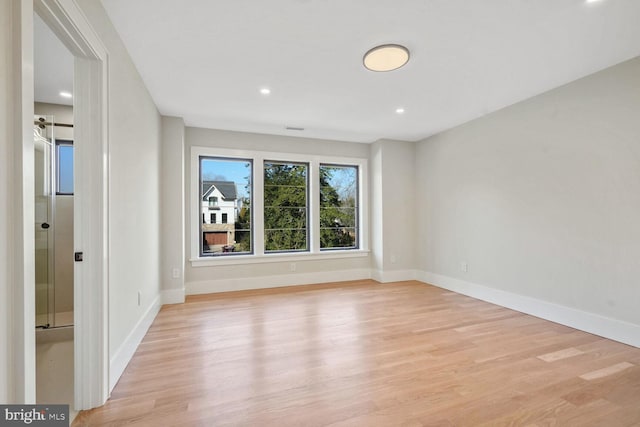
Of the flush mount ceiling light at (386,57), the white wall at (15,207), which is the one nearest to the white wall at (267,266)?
the flush mount ceiling light at (386,57)

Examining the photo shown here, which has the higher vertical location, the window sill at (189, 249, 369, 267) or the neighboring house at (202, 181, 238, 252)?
the neighboring house at (202, 181, 238, 252)

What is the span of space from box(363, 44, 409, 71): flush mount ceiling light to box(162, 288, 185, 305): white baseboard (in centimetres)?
349

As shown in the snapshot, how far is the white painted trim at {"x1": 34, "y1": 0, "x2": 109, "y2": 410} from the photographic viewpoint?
1.65 m

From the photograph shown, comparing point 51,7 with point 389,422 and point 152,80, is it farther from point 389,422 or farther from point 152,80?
point 389,422

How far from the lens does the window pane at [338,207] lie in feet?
16.0

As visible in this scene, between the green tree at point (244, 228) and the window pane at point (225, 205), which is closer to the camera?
the window pane at point (225, 205)

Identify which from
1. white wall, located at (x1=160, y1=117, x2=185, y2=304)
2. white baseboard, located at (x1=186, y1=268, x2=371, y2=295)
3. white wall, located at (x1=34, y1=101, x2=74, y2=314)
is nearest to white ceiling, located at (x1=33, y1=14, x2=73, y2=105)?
white wall, located at (x1=34, y1=101, x2=74, y2=314)

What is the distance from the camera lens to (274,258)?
14.7ft

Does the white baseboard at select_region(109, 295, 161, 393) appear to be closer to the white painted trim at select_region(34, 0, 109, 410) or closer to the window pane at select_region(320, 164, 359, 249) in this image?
the white painted trim at select_region(34, 0, 109, 410)

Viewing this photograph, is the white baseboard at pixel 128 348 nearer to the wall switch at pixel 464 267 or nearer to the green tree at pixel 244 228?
the green tree at pixel 244 228

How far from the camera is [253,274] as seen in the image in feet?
14.4

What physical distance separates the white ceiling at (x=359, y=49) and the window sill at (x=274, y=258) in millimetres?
2061

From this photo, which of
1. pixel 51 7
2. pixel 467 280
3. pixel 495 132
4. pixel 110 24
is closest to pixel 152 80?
pixel 110 24

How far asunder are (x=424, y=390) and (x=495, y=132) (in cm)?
324
